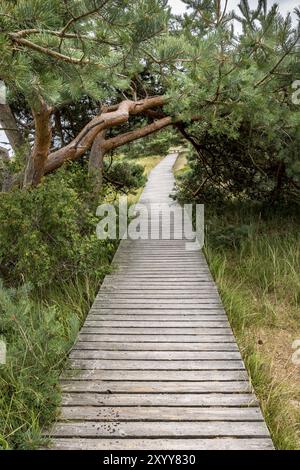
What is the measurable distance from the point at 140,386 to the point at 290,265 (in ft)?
10.7

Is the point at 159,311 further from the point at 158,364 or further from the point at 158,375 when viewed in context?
the point at 158,375

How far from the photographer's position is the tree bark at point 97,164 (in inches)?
243

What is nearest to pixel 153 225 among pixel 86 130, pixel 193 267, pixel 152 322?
pixel 193 267

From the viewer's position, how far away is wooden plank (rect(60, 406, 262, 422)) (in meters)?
2.60

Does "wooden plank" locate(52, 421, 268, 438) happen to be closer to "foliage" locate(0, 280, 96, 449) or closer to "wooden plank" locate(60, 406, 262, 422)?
"wooden plank" locate(60, 406, 262, 422)

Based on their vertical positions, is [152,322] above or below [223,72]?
below

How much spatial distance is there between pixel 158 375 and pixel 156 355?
0.31 meters

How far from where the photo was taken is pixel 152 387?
9.68 ft

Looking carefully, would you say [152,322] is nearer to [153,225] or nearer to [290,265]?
[290,265]

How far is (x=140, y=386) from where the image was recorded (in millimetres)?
2967

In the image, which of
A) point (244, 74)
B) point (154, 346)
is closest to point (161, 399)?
point (154, 346)

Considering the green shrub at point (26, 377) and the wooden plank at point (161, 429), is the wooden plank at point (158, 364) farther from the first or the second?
the wooden plank at point (161, 429)

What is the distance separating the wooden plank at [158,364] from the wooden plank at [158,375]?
51 millimetres

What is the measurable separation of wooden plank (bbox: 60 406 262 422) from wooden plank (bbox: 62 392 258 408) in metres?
0.04
